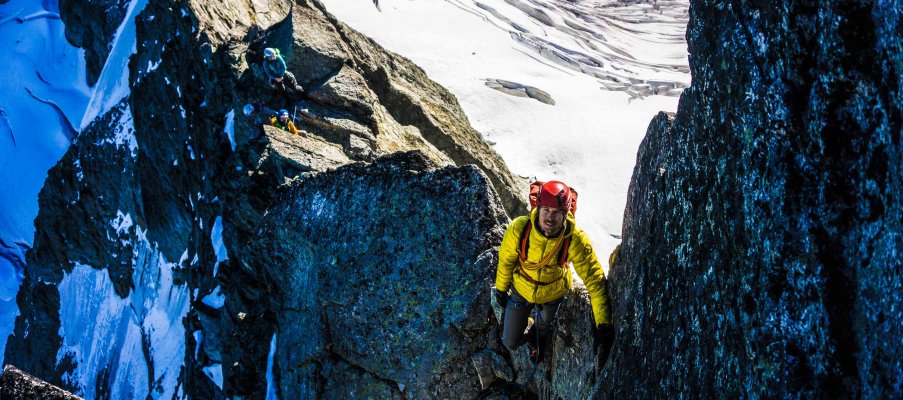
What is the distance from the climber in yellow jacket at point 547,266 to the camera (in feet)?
21.5

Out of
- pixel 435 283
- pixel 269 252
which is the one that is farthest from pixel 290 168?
pixel 435 283

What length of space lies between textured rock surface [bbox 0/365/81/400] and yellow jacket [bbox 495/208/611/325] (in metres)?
4.86

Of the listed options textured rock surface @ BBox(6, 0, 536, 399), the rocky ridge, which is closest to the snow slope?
textured rock surface @ BBox(6, 0, 536, 399)

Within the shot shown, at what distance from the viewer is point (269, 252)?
1265 centimetres

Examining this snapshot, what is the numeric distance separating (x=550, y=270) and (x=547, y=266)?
79 mm

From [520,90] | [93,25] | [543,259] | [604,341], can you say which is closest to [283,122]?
[543,259]

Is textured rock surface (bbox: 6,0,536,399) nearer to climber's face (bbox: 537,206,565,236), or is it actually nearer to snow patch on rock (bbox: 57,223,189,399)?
snow patch on rock (bbox: 57,223,189,399)

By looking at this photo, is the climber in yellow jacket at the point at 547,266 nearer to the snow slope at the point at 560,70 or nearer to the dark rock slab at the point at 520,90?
the snow slope at the point at 560,70

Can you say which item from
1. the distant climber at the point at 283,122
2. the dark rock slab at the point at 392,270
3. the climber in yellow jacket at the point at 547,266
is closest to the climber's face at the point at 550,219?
the climber in yellow jacket at the point at 547,266

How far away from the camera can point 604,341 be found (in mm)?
6961

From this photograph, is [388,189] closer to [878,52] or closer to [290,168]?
[290,168]

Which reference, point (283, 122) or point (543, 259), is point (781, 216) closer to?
point (543, 259)

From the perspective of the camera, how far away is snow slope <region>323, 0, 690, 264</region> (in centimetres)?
4647

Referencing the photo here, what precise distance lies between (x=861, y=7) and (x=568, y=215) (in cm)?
327
